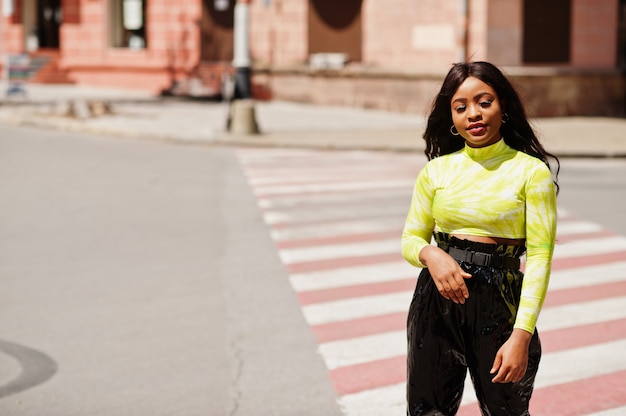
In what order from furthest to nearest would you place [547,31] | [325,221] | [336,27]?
[336,27]
[547,31]
[325,221]

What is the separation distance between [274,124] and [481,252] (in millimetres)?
20651

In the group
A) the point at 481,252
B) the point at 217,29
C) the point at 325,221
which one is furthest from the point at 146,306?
the point at 217,29

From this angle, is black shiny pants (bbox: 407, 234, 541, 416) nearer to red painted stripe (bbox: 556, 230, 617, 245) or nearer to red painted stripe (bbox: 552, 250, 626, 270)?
red painted stripe (bbox: 552, 250, 626, 270)

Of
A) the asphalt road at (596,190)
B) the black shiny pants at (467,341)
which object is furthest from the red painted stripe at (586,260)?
the black shiny pants at (467,341)

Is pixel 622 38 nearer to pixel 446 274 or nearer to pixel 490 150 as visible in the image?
pixel 490 150

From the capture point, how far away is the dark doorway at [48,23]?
3822cm

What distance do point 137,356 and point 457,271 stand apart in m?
3.67

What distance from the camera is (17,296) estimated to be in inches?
328

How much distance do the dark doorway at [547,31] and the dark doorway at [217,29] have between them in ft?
32.4

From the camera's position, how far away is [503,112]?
3715 millimetres

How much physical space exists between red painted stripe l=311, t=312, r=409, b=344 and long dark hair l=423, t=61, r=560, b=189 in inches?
135

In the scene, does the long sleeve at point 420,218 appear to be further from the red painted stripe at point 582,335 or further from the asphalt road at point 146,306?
the red painted stripe at point 582,335

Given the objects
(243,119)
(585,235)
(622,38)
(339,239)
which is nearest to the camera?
(339,239)

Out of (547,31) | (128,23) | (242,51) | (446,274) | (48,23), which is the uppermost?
(48,23)
